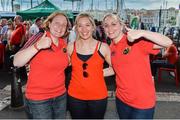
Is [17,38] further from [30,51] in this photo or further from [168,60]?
[30,51]

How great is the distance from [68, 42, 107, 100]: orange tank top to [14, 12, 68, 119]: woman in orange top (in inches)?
4.7

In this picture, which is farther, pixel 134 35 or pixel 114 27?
pixel 114 27

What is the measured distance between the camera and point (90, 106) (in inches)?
147

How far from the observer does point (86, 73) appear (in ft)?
Result: 11.9

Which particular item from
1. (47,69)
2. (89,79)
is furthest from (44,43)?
(89,79)

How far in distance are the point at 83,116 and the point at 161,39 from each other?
3.96 feet

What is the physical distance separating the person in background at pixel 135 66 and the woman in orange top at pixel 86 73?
Answer: 215 millimetres

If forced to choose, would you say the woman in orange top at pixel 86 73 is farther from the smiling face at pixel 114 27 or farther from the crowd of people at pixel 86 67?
the smiling face at pixel 114 27

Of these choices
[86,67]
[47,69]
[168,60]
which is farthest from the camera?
[168,60]

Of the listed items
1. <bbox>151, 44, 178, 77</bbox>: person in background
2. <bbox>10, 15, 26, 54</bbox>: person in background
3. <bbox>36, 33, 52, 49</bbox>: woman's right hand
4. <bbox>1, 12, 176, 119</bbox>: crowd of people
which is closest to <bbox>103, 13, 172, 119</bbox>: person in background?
<bbox>1, 12, 176, 119</bbox>: crowd of people

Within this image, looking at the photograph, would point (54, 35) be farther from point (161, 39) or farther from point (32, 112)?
point (161, 39)

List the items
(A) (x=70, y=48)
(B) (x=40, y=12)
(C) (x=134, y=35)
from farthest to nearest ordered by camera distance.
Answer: (B) (x=40, y=12) → (A) (x=70, y=48) → (C) (x=134, y=35)

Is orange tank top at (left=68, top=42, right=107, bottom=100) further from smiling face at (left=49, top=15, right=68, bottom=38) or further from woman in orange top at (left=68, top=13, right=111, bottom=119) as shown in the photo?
smiling face at (left=49, top=15, right=68, bottom=38)

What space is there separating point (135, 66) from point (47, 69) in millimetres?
889
